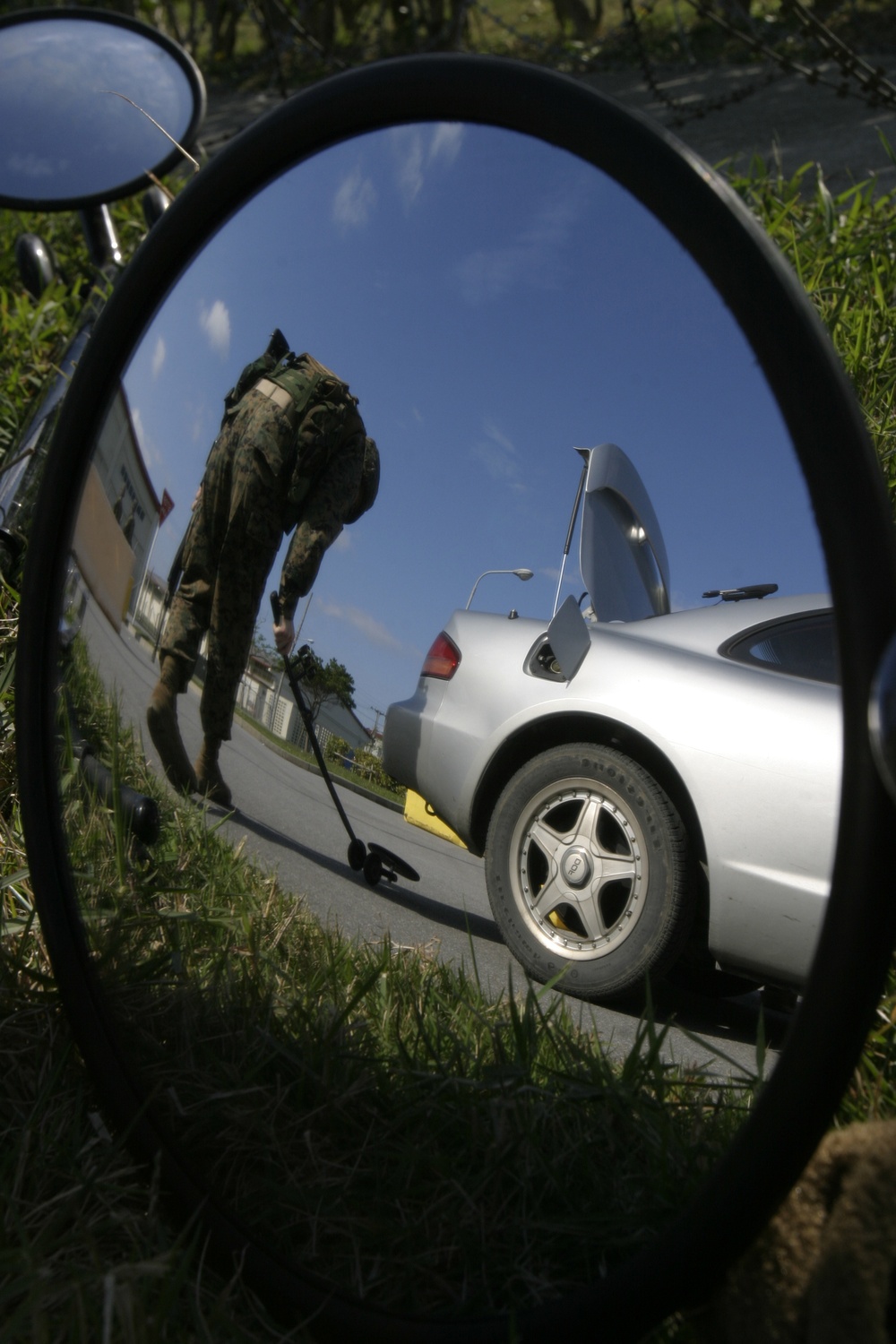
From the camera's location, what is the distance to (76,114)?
2.30 m

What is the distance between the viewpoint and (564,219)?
34.9 inches

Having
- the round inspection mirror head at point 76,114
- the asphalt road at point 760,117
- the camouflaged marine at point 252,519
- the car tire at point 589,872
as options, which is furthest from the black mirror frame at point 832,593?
the asphalt road at point 760,117

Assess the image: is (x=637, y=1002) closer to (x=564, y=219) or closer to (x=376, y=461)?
(x=376, y=461)

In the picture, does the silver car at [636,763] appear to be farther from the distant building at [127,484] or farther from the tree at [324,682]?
the distant building at [127,484]

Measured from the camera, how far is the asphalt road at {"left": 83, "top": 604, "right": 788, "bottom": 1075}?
85 cm

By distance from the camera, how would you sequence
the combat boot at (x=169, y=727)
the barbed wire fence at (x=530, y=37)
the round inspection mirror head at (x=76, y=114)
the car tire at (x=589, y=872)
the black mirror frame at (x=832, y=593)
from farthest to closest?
the barbed wire fence at (x=530, y=37) → the round inspection mirror head at (x=76, y=114) → the combat boot at (x=169, y=727) → the car tire at (x=589, y=872) → the black mirror frame at (x=832, y=593)

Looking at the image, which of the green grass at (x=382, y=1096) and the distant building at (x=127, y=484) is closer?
the green grass at (x=382, y=1096)

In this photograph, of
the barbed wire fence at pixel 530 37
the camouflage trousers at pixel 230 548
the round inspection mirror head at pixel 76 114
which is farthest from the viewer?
the barbed wire fence at pixel 530 37

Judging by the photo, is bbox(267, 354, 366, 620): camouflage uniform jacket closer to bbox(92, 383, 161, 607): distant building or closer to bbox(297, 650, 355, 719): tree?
bbox(297, 650, 355, 719): tree

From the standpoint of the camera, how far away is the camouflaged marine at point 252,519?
993 millimetres

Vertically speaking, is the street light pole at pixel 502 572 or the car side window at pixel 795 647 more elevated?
the car side window at pixel 795 647

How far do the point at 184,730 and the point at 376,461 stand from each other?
396 millimetres

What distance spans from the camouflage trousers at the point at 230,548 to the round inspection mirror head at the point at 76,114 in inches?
57.7

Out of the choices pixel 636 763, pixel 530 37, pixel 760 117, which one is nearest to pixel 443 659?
pixel 636 763
